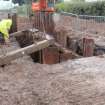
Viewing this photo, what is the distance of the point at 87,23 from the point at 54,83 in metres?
9.02

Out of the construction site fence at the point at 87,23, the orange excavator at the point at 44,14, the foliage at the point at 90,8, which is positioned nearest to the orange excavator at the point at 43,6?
the orange excavator at the point at 44,14

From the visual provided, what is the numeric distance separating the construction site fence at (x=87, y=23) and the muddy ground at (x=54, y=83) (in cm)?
534

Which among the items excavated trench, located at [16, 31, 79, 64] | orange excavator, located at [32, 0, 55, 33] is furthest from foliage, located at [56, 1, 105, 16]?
excavated trench, located at [16, 31, 79, 64]

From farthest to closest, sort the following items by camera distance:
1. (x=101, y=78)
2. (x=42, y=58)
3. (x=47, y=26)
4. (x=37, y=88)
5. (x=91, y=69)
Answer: (x=47, y=26), (x=42, y=58), (x=91, y=69), (x=101, y=78), (x=37, y=88)

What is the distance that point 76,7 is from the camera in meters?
24.7

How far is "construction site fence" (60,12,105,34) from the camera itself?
15.6 meters

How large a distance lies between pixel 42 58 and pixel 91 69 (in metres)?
2.35

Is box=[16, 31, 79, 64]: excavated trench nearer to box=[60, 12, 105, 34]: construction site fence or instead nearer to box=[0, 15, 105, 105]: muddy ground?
box=[0, 15, 105, 105]: muddy ground

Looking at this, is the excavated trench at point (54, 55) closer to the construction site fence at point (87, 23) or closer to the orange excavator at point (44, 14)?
the orange excavator at point (44, 14)

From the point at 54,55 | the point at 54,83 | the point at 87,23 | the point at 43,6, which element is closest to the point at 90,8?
the point at 87,23

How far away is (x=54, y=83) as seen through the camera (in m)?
7.91

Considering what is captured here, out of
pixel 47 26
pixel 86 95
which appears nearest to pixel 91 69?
pixel 86 95

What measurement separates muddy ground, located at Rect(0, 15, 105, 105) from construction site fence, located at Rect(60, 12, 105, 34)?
5.34 metres

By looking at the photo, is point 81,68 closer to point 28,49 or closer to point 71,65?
point 71,65
